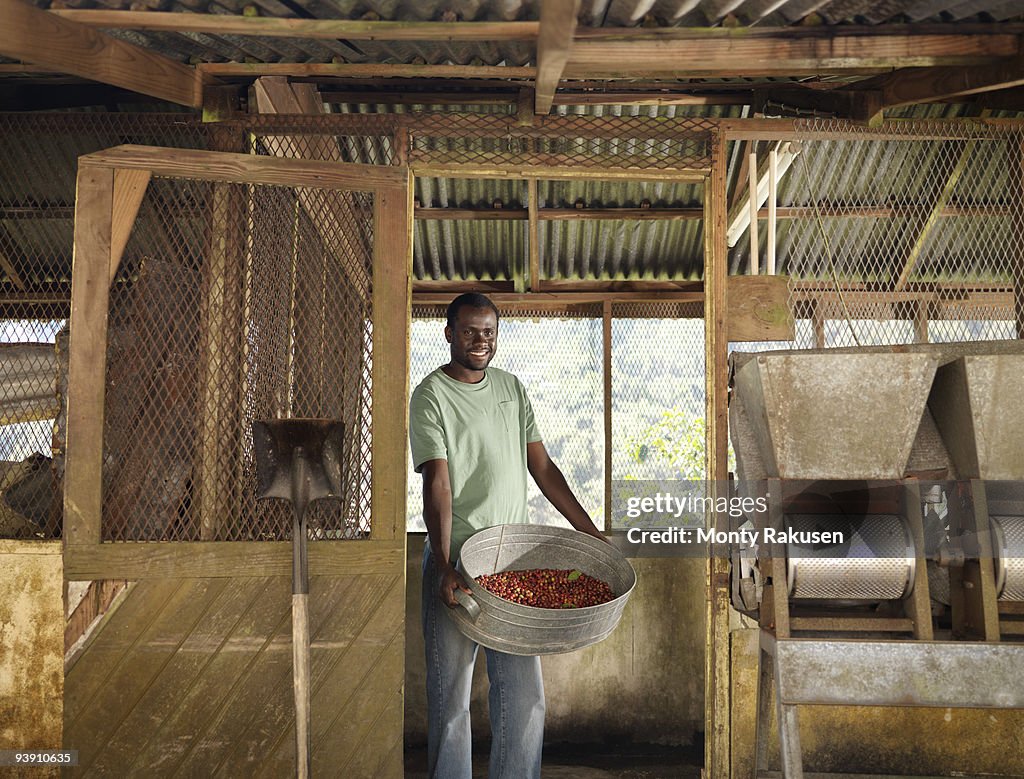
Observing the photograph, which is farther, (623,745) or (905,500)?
(623,745)

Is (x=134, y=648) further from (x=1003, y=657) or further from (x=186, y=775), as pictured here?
(x=1003, y=657)

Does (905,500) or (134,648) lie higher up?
A: (905,500)

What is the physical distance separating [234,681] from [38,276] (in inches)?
184

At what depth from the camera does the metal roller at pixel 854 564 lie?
135 inches

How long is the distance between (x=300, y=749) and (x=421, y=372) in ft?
14.2

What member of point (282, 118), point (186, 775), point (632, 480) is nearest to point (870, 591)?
point (186, 775)

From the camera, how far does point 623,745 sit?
5.45 metres

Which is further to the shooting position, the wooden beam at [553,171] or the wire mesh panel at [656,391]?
the wire mesh panel at [656,391]

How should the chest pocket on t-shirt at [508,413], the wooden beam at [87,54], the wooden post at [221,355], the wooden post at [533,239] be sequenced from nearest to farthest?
the wooden beam at [87,54] < the chest pocket on t-shirt at [508,413] < the wooden post at [221,355] < the wooden post at [533,239]

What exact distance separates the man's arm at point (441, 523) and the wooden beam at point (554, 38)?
5.24ft

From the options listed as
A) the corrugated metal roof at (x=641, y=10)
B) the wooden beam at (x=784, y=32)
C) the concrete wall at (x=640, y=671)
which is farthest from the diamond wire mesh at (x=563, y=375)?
the wooden beam at (x=784, y=32)

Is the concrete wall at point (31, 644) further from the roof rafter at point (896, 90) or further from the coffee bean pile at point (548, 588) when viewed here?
the roof rafter at point (896, 90)

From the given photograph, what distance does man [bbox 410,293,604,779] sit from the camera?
3.54 metres

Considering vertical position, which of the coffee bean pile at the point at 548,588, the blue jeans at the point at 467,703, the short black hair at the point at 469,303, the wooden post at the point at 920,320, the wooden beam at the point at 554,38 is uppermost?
the wooden beam at the point at 554,38
